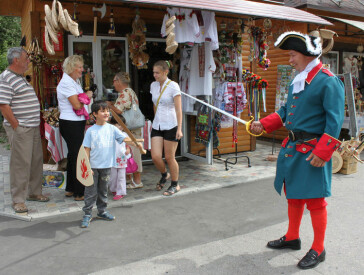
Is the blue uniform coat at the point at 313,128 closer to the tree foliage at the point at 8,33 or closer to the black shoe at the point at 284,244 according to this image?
the black shoe at the point at 284,244

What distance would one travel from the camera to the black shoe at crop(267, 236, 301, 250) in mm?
3322

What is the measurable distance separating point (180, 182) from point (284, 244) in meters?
2.57

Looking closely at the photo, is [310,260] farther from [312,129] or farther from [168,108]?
[168,108]

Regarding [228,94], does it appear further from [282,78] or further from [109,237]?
[109,237]

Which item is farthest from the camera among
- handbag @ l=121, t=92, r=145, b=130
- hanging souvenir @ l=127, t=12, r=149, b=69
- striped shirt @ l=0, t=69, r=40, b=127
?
hanging souvenir @ l=127, t=12, r=149, b=69

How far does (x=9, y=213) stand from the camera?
4.34m

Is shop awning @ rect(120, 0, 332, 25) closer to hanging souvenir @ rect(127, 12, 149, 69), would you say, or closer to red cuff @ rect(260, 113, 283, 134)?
hanging souvenir @ rect(127, 12, 149, 69)

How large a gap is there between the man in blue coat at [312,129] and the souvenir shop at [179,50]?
2331 millimetres

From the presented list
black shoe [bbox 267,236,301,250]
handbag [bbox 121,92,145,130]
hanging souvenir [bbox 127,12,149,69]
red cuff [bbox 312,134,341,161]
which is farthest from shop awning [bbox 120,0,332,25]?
black shoe [bbox 267,236,301,250]

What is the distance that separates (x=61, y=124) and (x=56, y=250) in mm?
1764

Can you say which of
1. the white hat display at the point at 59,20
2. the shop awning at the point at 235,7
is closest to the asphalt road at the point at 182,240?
the white hat display at the point at 59,20

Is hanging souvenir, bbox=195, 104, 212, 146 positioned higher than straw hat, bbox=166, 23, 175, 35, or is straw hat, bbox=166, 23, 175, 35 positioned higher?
straw hat, bbox=166, 23, 175, 35

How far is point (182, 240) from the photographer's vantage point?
3.61m

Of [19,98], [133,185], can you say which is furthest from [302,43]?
[133,185]
